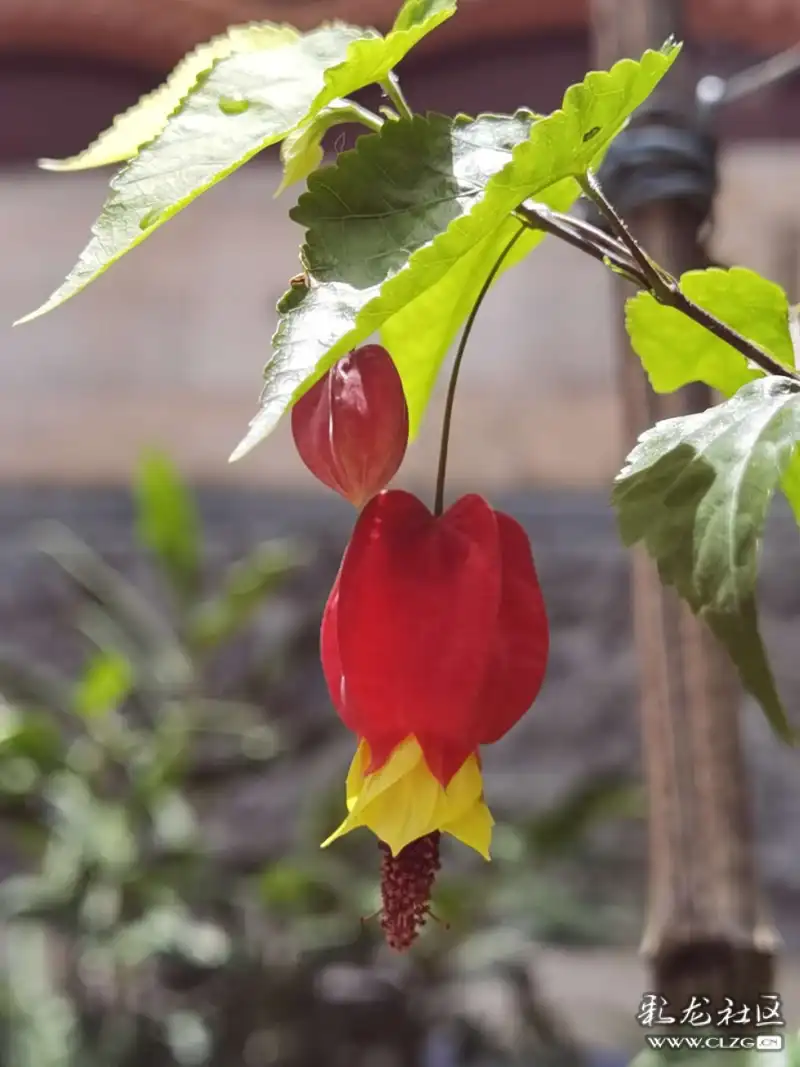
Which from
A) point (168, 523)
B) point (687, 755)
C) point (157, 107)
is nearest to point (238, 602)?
point (168, 523)

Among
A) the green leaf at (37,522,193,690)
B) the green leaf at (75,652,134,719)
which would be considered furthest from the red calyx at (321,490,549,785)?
the green leaf at (37,522,193,690)

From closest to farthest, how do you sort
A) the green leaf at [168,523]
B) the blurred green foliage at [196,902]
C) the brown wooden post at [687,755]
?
the brown wooden post at [687,755]
the blurred green foliage at [196,902]
the green leaf at [168,523]

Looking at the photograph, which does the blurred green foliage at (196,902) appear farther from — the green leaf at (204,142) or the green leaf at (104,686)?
the green leaf at (204,142)

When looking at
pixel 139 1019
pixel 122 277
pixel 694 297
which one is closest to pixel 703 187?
pixel 694 297

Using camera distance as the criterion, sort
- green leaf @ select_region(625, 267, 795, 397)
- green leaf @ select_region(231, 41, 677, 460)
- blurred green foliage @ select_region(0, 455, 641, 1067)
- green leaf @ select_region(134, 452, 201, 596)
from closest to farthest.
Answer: green leaf @ select_region(231, 41, 677, 460)
green leaf @ select_region(625, 267, 795, 397)
blurred green foliage @ select_region(0, 455, 641, 1067)
green leaf @ select_region(134, 452, 201, 596)

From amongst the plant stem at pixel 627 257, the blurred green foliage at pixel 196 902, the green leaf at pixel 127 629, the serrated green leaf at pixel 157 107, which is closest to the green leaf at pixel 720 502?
the plant stem at pixel 627 257

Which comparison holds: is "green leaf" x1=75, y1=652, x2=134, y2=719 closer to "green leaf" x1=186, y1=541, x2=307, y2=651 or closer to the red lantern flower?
"green leaf" x1=186, y1=541, x2=307, y2=651

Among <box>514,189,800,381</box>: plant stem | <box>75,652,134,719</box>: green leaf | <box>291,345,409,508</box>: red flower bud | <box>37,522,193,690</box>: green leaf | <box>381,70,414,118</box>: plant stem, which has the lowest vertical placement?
<box>291,345,409,508</box>: red flower bud

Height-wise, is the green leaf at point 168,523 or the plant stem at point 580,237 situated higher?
the green leaf at point 168,523
